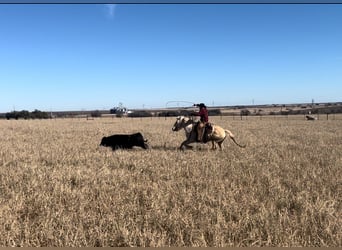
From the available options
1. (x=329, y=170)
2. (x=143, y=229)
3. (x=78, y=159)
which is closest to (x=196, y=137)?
(x=78, y=159)

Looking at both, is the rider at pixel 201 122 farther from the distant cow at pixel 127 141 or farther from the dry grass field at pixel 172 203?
the dry grass field at pixel 172 203

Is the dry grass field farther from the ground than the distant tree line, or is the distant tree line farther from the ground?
the distant tree line

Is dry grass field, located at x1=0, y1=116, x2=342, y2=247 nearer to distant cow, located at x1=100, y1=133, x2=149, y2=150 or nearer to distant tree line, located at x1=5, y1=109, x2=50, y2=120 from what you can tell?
distant cow, located at x1=100, y1=133, x2=149, y2=150

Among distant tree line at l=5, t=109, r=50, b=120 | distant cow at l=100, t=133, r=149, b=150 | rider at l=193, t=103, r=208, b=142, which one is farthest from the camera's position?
distant tree line at l=5, t=109, r=50, b=120

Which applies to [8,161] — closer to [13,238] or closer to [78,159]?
[78,159]

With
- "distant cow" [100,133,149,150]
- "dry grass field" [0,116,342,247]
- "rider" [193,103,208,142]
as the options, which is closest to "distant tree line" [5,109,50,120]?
"distant cow" [100,133,149,150]

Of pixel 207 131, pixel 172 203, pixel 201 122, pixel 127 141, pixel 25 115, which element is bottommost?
pixel 172 203

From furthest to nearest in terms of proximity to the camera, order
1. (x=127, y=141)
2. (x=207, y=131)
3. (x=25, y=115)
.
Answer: (x=25, y=115) < (x=127, y=141) < (x=207, y=131)

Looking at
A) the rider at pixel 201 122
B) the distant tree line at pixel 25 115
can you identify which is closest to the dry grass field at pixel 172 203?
the rider at pixel 201 122

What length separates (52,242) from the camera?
5.38 m

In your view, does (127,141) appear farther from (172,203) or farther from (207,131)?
(172,203)

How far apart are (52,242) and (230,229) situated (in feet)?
7.17

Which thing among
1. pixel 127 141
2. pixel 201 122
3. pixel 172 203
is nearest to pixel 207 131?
pixel 201 122

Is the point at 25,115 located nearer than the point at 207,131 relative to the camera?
No
